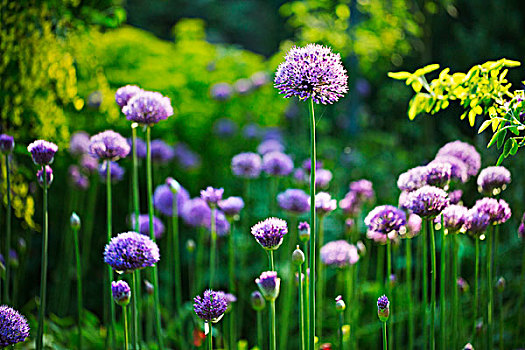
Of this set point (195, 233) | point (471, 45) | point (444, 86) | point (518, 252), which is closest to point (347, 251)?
point (444, 86)

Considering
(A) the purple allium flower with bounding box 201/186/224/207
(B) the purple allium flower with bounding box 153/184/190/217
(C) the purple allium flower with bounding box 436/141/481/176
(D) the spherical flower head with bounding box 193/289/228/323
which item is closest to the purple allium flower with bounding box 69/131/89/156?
(B) the purple allium flower with bounding box 153/184/190/217

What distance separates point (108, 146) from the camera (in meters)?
1.84

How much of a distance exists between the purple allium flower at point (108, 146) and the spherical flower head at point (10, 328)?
60 cm

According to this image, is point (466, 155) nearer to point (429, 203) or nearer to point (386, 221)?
point (386, 221)

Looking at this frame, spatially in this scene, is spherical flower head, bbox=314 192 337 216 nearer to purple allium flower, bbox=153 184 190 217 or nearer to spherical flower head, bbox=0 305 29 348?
purple allium flower, bbox=153 184 190 217

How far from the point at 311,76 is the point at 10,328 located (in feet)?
3.37

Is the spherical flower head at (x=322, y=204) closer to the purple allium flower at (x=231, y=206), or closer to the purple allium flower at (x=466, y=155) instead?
the purple allium flower at (x=231, y=206)

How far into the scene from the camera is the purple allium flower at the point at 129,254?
1447 millimetres

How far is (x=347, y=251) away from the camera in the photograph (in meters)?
2.13

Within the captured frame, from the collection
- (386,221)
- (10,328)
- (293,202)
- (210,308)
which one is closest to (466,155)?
(386,221)

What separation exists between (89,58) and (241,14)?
11.8m

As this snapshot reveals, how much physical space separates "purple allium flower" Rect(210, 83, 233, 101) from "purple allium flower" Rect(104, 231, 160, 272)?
2906 millimetres

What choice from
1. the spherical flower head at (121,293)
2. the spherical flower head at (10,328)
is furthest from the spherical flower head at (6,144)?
the spherical flower head at (121,293)

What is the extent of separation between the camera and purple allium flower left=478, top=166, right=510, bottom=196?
5.94 ft
